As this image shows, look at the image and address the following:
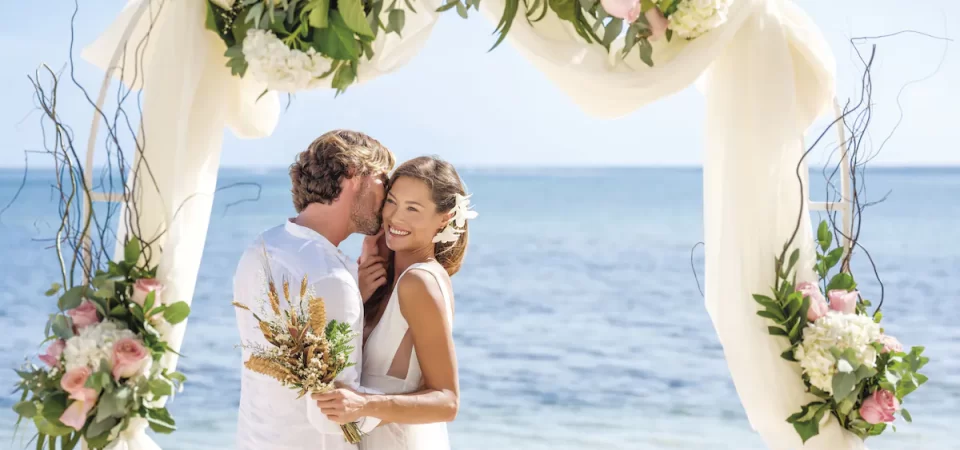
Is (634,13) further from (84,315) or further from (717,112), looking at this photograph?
(84,315)

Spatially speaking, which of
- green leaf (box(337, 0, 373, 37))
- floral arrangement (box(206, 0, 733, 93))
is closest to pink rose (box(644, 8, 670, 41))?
floral arrangement (box(206, 0, 733, 93))

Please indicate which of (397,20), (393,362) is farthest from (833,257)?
(397,20)

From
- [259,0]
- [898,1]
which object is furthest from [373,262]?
[898,1]

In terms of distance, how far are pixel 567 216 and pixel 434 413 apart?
18.3 meters

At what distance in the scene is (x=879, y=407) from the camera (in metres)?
2.94

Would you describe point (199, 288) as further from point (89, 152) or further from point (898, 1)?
point (898, 1)

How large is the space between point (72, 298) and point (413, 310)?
1.04m

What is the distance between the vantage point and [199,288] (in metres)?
13.1

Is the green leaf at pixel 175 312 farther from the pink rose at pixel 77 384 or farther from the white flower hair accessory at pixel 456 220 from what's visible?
the white flower hair accessory at pixel 456 220

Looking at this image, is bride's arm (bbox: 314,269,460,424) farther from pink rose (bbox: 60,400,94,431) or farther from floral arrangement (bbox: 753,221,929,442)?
floral arrangement (bbox: 753,221,929,442)

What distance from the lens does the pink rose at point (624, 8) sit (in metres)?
2.83

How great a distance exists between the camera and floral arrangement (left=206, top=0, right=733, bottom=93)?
9.32ft

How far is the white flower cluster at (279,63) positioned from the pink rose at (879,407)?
200cm

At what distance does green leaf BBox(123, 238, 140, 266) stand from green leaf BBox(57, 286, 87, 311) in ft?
0.55
